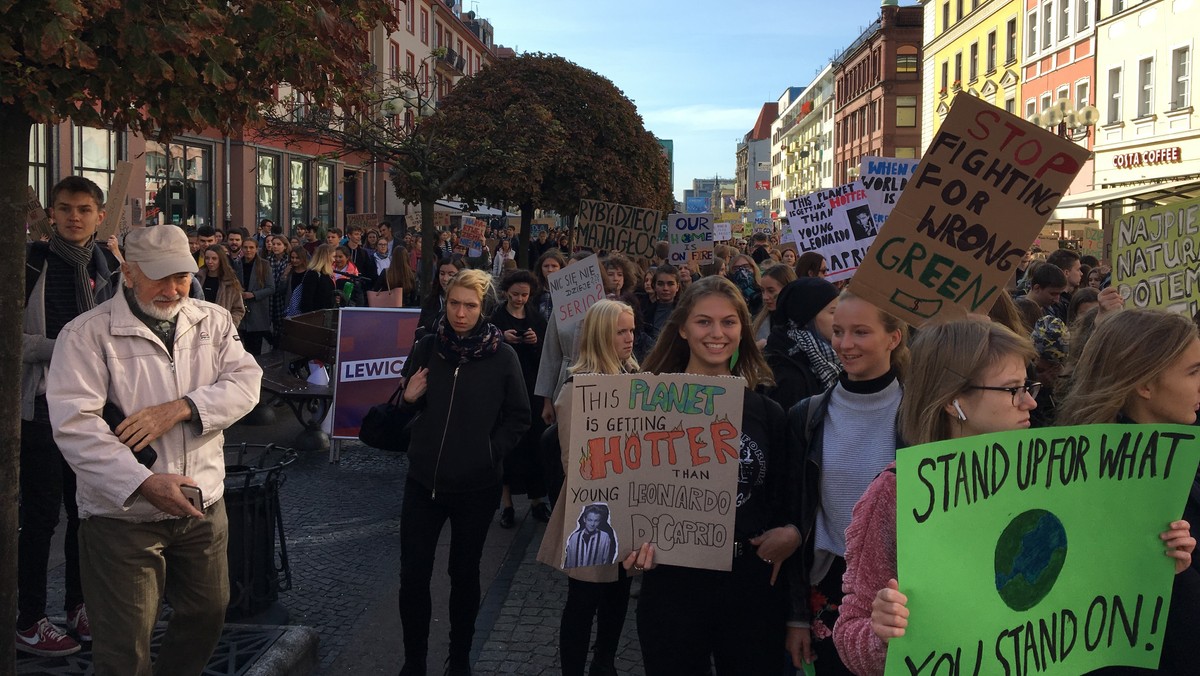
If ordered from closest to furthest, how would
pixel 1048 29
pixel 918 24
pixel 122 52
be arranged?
pixel 122 52
pixel 1048 29
pixel 918 24

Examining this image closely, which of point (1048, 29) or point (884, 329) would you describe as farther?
point (1048, 29)

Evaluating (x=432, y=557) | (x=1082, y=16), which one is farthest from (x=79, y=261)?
(x=1082, y=16)

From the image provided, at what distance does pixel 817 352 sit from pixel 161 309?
254 centimetres

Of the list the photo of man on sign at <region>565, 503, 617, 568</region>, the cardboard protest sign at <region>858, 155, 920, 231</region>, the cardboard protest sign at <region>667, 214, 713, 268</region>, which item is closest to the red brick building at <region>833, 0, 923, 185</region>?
the cardboard protest sign at <region>667, 214, 713, 268</region>

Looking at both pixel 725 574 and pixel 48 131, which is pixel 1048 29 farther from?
pixel 725 574

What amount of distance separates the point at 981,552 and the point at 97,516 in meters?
2.79

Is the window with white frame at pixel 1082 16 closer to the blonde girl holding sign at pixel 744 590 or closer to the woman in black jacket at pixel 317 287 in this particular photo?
the woman in black jacket at pixel 317 287

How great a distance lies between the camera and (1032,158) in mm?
4133

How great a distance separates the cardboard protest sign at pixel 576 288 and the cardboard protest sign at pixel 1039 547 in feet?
16.5

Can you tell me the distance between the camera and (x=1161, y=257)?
5.76 metres

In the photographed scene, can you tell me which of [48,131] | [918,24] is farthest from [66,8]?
[918,24]

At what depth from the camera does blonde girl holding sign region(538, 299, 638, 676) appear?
421 cm

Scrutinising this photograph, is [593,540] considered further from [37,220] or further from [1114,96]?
[1114,96]

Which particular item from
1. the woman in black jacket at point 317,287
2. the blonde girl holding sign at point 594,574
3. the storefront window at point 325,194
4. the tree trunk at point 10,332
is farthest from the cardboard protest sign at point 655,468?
the storefront window at point 325,194
